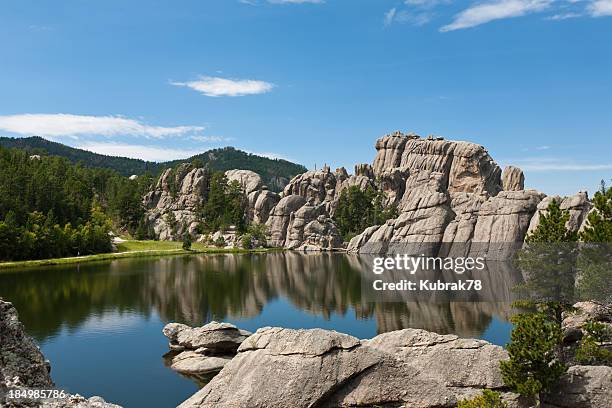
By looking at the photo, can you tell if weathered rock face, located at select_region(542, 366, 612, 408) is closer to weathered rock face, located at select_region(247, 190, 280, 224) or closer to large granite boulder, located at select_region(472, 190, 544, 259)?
large granite boulder, located at select_region(472, 190, 544, 259)

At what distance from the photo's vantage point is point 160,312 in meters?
58.9

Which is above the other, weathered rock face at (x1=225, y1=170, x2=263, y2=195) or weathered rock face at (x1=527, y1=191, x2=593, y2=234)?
weathered rock face at (x1=225, y1=170, x2=263, y2=195)

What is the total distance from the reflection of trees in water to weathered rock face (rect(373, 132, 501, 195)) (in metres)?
83.9

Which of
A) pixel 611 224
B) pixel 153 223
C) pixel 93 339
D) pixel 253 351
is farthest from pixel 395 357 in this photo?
pixel 153 223

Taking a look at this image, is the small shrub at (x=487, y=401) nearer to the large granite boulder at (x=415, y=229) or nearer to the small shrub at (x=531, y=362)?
the small shrub at (x=531, y=362)

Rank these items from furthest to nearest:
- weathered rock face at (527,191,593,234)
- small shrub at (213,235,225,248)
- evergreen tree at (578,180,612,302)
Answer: small shrub at (213,235,225,248)
weathered rock face at (527,191,593,234)
evergreen tree at (578,180,612,302)

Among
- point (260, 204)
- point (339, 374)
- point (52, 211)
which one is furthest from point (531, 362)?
point (260, 204)

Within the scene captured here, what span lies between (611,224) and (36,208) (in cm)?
13349

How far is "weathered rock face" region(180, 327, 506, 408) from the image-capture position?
24.5 meters

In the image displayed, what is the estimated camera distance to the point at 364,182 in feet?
599

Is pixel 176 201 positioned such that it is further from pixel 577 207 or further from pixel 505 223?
pixel 577 207

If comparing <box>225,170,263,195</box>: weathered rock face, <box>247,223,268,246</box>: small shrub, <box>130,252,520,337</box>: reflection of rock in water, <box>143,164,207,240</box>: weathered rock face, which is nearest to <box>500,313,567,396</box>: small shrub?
<box>130,252,520,337</box>: reflection of rock in water

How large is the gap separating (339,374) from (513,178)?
167378mm

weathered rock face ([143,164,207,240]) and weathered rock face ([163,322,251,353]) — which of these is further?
weathered rock face ([143,164,207,240])
